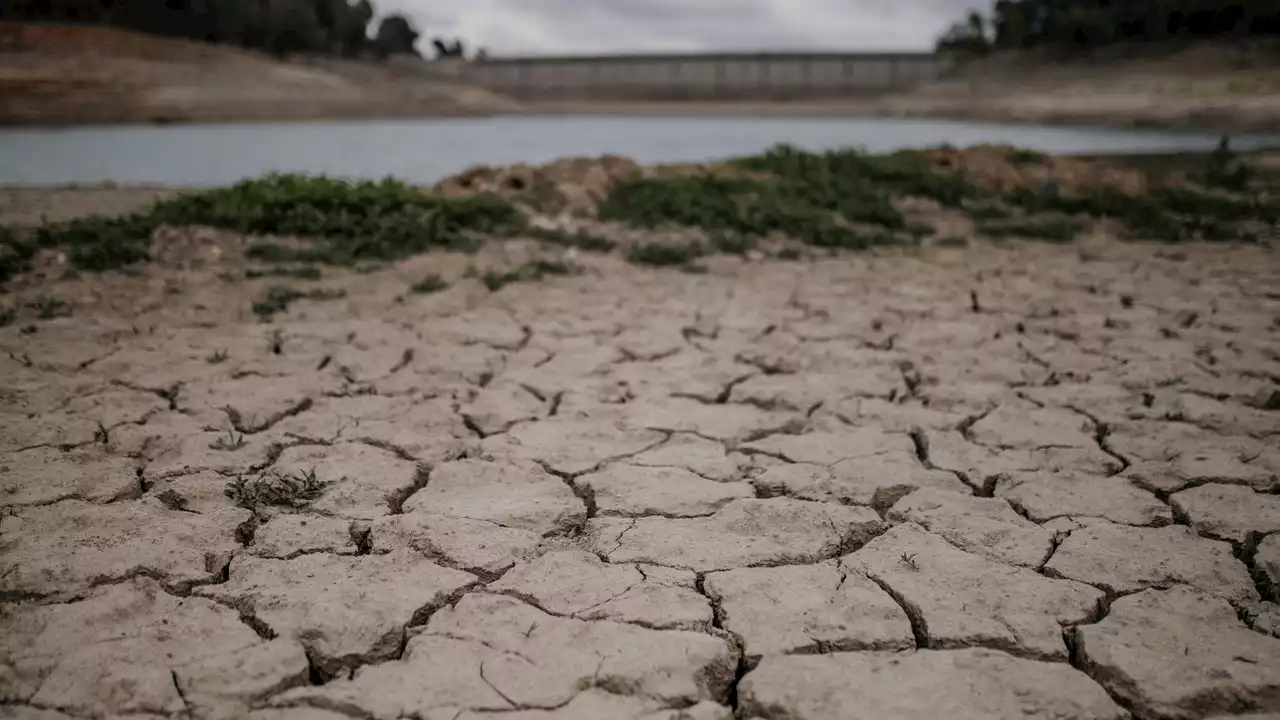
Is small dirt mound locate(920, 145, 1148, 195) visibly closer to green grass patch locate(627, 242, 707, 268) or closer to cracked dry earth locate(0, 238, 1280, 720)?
green grass patch locate(627, 242, 707, 268)

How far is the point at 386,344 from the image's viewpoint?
11.4 feet

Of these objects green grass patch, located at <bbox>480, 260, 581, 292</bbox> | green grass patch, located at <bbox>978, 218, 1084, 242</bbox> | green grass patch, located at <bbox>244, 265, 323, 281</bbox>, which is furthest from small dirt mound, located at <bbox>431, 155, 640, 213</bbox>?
green grass patch, located at <bbox>978, 218, 1084, 242</bbox>

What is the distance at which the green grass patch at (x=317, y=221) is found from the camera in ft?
15.3

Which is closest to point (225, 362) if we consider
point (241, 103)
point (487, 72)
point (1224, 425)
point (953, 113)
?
point (1224, 425)

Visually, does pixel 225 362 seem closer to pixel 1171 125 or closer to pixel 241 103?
Answer: pixel 241 103

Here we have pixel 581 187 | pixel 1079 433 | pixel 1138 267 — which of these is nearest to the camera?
pixel 1079 433

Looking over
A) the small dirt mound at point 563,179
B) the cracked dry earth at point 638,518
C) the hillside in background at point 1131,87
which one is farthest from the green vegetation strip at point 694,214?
the hillside in background at point 1131,87

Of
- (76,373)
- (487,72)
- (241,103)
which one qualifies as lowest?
(76,373)

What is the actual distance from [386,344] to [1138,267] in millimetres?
4195

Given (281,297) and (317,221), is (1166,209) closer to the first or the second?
(317,221)

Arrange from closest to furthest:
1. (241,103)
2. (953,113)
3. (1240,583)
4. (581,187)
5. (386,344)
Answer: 1. (1240,583)
2. (386,344)
3. (581,187)
4. (241,103)
5. (953,113)

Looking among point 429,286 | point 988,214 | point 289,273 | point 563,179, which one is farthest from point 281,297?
point 988,214

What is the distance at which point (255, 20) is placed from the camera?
14.3 meters

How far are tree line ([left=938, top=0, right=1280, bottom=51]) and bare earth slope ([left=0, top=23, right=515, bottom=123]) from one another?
39.9 feet
